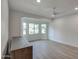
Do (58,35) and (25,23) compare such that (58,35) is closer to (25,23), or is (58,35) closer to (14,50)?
(25,23)

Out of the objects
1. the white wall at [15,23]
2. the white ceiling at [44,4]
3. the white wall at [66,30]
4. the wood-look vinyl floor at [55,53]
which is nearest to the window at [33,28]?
the white wall at [66,30]

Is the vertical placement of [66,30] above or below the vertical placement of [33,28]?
below

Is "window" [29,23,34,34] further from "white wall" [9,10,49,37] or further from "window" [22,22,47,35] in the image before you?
"white wall" [9,10,49,37]

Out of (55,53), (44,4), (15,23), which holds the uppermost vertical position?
(44,4)

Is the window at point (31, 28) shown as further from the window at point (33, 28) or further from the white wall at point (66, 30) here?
the white wall at point (66, 30)

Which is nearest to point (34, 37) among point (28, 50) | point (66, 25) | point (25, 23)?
point (25, 23)

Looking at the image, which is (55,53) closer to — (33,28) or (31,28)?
(31,28)

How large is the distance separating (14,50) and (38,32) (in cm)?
982

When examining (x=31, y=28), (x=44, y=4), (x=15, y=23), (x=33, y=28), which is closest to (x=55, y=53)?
(x=44, y=4)

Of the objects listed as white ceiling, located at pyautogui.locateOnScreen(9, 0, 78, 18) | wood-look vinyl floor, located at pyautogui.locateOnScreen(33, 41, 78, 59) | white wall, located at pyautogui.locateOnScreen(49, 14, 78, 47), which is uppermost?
white ceiling, located at pyautogui.locateOnScreen(9, 0, 78, 18)

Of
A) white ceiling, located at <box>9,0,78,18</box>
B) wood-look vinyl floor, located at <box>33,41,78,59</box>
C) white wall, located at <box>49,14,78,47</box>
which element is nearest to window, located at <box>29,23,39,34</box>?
white wall, located at <box>49,14,78,47</box>

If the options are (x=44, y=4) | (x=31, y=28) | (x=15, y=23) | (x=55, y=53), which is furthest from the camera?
(x=31, y=28)

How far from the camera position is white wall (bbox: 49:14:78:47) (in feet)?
24.5

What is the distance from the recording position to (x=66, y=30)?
8602mm
